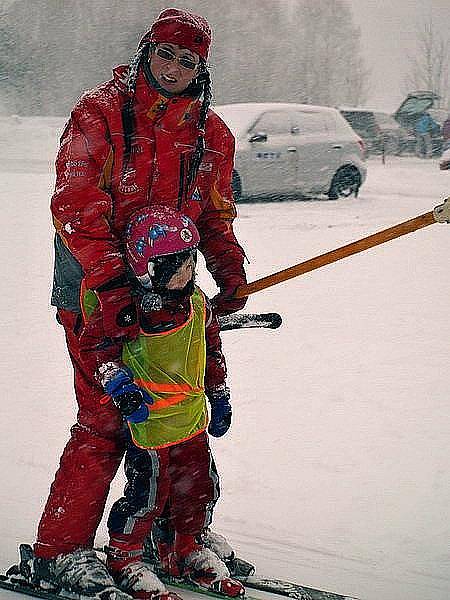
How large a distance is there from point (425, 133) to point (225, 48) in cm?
121

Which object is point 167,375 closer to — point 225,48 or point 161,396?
point 161,396

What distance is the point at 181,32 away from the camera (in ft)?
4.46

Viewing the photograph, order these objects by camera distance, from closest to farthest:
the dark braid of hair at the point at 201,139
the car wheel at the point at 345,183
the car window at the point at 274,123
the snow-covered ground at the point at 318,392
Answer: the dark braid of hair at the point at 201,139, the snow-covered ground at the point at 318,392, the car window at the point at 274,123, the car wheel at the point at 345,183

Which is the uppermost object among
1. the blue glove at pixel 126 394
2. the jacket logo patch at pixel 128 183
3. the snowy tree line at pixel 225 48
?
the snowy tree line at pixel 225 48

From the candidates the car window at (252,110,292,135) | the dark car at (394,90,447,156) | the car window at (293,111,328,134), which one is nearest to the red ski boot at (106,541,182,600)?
the car window at (252,110,292,135)

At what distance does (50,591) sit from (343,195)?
3.26 meters

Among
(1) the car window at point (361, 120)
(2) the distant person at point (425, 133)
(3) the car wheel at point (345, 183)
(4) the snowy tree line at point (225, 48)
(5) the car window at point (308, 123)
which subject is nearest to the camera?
(4) the snowy tree line at point (225, 48)

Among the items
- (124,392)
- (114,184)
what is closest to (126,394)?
(124,392)

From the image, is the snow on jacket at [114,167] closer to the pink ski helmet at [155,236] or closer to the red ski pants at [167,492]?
the pink ski helmet at [155,236]

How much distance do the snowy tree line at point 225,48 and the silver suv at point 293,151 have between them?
4.4 inches

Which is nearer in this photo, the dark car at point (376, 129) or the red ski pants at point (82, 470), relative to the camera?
the red ski pants at point (82, 470)

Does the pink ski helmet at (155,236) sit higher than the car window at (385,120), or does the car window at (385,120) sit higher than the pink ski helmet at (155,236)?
the car window at (385,120)

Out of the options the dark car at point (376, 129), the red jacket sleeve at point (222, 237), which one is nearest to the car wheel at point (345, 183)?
the dark car at point (376, 129)

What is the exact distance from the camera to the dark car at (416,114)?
4.75 metres
